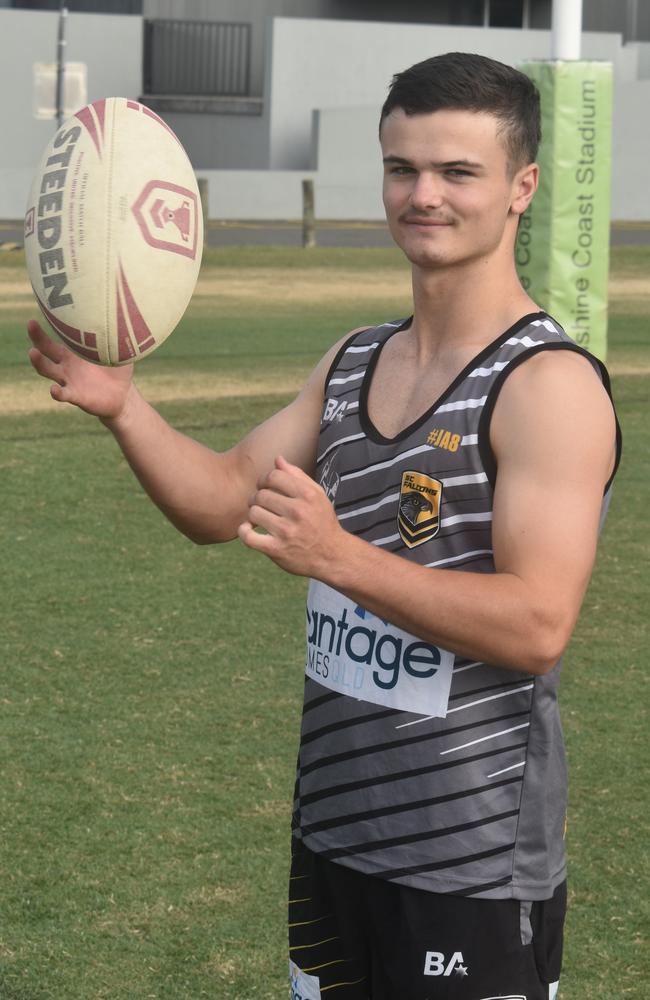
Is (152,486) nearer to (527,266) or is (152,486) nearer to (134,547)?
(134,547)

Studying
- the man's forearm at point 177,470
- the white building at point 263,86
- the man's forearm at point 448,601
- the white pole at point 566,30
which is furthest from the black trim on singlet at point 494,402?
the white building at point 263,86

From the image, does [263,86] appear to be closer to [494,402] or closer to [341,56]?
[341,56]

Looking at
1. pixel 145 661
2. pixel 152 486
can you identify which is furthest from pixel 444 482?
pixel 145 661

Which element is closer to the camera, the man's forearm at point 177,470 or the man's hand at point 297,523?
the man's hand at point 297,523

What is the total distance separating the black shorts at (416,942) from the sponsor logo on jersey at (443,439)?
0.69 m

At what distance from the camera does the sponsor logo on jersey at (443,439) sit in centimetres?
229

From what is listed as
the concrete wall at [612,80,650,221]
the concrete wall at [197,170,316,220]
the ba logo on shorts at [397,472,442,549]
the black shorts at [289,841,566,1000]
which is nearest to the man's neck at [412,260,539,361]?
the ba logo on shorts at [397,472,442,549]

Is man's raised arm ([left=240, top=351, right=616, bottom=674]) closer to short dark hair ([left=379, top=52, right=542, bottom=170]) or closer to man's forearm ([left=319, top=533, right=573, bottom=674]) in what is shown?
man's forearm ([left=319, top=533, right=573, bottom=674])

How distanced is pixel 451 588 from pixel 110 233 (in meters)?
1.22

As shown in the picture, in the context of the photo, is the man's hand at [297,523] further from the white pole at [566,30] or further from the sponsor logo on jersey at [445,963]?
the white pole at [566,30]

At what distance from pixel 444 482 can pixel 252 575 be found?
5178 millimetres

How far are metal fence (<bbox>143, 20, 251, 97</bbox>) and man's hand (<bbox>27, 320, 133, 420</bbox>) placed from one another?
119ft

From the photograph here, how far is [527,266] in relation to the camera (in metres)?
8.43

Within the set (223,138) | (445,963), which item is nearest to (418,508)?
(445,963)
